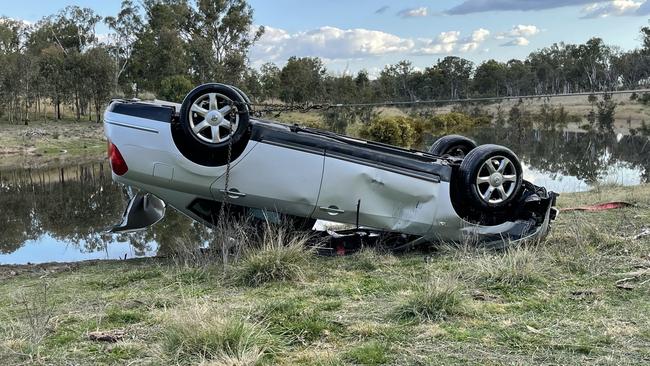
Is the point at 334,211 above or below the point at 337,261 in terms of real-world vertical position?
above

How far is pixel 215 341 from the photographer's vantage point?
3627mm

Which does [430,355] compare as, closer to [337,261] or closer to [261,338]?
[261,338]

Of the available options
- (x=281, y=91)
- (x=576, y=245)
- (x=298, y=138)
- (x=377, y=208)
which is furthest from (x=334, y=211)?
(x=281, y=91)

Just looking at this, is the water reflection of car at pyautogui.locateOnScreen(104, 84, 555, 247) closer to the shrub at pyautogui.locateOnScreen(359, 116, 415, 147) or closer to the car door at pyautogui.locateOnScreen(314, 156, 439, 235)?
the car door at pyautogui.locateOnScreen(314, 156, 439, 235)

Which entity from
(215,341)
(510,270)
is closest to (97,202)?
(510,270)

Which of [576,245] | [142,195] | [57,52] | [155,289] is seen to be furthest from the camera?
[57,52]

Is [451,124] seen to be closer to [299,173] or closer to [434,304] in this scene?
[299,173]

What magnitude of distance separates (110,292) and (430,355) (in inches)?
133

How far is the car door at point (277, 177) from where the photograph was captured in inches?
260

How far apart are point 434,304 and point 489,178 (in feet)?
9.11

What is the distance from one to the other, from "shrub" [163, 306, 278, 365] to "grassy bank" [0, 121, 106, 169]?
2628 centimetres

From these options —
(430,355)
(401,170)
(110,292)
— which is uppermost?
(401,170)

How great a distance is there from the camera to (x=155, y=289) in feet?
18.8

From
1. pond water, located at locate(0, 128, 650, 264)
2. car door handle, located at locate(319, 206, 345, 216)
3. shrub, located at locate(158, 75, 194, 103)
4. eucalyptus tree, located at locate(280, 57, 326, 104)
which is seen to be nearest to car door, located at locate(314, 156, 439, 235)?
car door handle, located at locate(319, 206, 345, 216)
